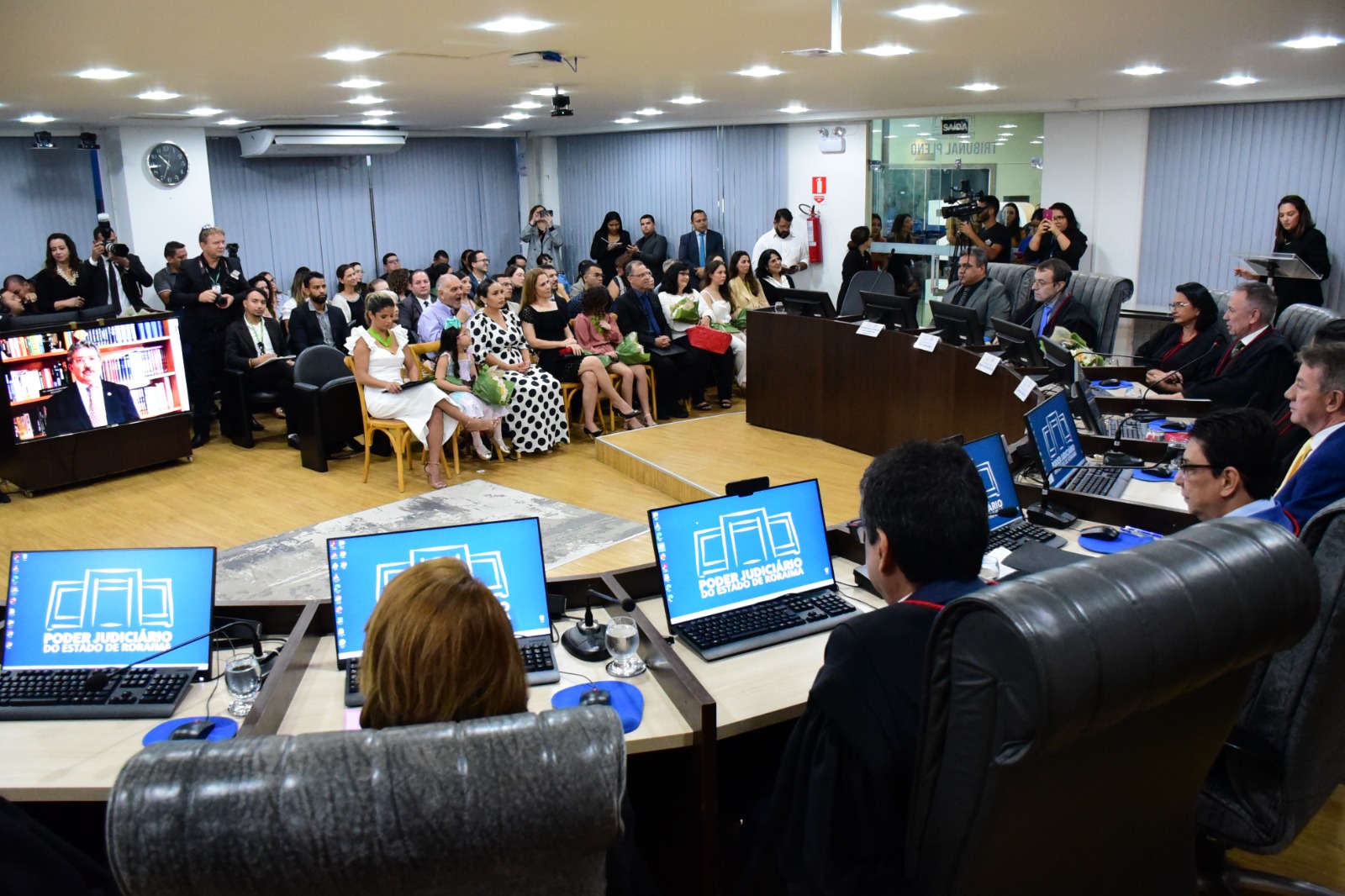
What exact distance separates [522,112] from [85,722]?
30.3ft

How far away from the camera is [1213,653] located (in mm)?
1496

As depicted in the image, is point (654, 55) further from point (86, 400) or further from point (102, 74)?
point (86, 400)

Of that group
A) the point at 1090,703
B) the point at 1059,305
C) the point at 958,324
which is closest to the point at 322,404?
the point at 958,324

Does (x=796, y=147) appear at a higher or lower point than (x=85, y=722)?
higher

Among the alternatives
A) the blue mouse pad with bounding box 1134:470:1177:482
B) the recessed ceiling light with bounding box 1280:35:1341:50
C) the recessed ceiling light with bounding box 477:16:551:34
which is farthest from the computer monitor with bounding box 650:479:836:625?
the recessed ceiling light with bounding box 1280:35:1341:50

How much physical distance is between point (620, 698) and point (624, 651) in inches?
6.9

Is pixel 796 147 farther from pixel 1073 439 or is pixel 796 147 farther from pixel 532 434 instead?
pixel 1073 439

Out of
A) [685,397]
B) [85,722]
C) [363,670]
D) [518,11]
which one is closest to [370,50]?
[518,11]

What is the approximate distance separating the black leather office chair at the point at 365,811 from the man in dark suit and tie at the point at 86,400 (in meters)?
6.20

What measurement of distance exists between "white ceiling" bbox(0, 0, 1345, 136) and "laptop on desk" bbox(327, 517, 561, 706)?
2.59 metres

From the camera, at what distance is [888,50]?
597 centimetres

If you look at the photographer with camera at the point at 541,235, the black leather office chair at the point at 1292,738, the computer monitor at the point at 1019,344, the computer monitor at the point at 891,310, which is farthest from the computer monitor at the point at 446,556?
the photographer with camera at the point at 541,235

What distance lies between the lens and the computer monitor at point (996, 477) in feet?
11.1

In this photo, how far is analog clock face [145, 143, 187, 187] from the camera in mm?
10664
